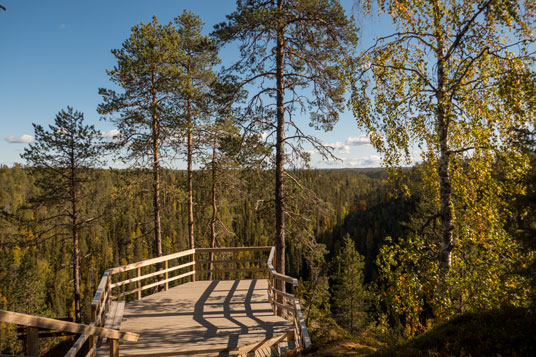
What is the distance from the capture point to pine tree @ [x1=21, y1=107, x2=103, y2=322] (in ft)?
43.6

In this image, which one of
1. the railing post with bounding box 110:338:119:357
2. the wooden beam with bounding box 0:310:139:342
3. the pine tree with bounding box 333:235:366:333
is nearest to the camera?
the wooden beam with bounding box 0:310:139:342

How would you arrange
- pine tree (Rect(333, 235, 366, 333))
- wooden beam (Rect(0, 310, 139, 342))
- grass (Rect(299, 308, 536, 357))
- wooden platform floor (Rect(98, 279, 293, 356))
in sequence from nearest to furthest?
wooden beam (Rect(0, 310, 139, 342)) → grass (Rect(299, 308, 536, 357)) → wooden platform floor (Rect(98, 279, 293, 356)) → pine tree (Rect(333, 235, 366, 333))

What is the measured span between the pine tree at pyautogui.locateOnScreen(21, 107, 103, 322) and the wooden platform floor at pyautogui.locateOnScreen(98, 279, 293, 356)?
24.3ft

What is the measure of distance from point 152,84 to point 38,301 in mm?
33542

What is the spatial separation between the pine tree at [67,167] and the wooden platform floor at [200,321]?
24.3 ft

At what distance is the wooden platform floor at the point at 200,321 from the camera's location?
570 centimetres

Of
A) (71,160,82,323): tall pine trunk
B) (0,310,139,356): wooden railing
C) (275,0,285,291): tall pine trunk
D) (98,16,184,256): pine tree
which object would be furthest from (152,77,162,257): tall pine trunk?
(0,310,139,356): wooden railing

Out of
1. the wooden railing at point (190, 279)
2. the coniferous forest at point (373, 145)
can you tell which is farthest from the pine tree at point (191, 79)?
the wooden railing at point (190, 279)

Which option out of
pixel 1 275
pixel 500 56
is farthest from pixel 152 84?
pixel 1 275

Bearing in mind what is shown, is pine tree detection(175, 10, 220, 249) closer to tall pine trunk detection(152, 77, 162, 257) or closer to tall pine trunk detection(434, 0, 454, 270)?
tall pine trunk detection(152, 77, 162, 257)

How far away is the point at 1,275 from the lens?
3316cm

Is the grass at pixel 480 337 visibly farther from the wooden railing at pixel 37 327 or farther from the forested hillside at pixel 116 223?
the wooden railing at pixel 37 327

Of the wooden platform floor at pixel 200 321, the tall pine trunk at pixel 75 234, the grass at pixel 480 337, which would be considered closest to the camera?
the grass at pixel 480 337

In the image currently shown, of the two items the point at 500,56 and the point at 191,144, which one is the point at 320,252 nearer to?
the point at 500,56
